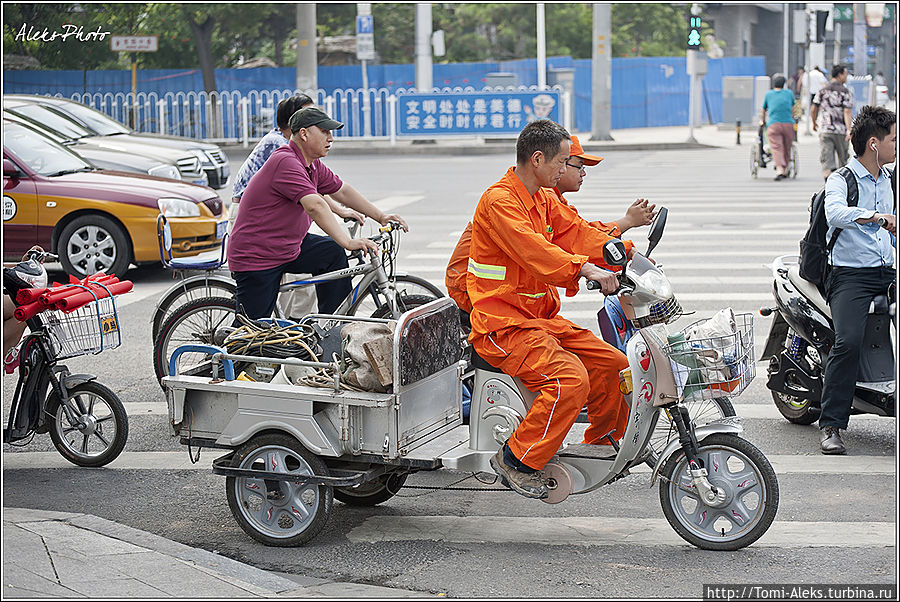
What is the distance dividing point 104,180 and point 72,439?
19.9 feet

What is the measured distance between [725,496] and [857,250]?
199cm

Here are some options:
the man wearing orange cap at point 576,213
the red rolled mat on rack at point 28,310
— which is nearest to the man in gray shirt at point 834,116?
the man wearing orange cap at point 576,213

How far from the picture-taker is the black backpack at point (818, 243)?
6.36m

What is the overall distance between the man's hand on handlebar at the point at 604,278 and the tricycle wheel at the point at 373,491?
4.83 ft

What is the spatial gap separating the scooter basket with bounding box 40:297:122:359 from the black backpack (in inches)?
148

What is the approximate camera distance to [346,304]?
7.45 metres

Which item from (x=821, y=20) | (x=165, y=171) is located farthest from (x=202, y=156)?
(x=821, y=20)

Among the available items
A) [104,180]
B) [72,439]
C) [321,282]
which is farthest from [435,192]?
[72,439]

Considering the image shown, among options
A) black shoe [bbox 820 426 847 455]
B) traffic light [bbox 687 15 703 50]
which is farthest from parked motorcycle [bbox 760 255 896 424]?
traffic light [bbox 687 15 703 50]

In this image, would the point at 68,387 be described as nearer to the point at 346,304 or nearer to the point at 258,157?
the point at 346,304

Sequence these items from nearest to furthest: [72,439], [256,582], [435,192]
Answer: [256,582] < [72,439] < [435,192]

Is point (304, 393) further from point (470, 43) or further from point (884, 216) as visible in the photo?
point (470, 43)

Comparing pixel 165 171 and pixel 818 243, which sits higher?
pixel 165 171

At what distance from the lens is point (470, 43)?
40.3m
